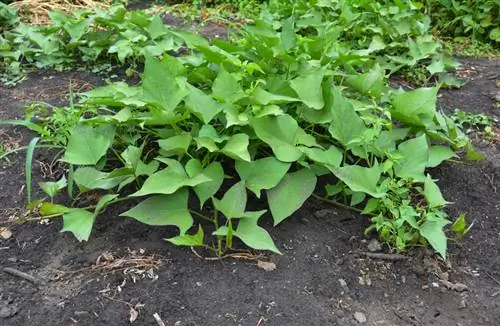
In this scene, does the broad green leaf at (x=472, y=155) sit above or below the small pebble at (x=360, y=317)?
above

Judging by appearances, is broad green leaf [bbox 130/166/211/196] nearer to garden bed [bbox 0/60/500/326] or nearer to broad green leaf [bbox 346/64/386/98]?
garden bed [bbox 0/60/500/326]

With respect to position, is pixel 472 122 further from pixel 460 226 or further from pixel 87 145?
pixel 87 145

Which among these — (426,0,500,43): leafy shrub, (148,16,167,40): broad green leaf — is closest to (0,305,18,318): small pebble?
(148,16,167,40): broad green leaf

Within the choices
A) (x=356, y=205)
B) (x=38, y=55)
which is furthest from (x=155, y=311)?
(x=38, y=55)

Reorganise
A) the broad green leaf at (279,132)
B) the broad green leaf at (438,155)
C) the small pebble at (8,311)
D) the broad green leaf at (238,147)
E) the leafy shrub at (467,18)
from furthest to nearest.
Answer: the leafy shrub at (467,18)
the broad green leaf at (438,155)
the broad green leaf at (279,132)
the broad green leaf at (238,147)
the small pebble at (8,311)

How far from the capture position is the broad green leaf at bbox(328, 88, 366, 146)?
2531 mm

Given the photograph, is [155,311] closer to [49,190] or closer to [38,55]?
[49,190]

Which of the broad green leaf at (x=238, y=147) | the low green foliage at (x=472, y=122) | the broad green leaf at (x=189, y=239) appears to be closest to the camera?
the broad green leaf at (x=189, y=239)

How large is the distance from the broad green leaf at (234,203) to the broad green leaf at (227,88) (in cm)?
42

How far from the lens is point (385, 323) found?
2057mm

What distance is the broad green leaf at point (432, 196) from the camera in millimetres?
2344

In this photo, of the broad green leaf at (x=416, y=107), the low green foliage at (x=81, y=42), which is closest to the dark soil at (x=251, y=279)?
the broad green leaf at (x=416, y=107)

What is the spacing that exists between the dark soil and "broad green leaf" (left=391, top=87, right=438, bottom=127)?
1.43 feet

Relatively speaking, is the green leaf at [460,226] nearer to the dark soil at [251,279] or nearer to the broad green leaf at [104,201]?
the dark soil at [251,279]
